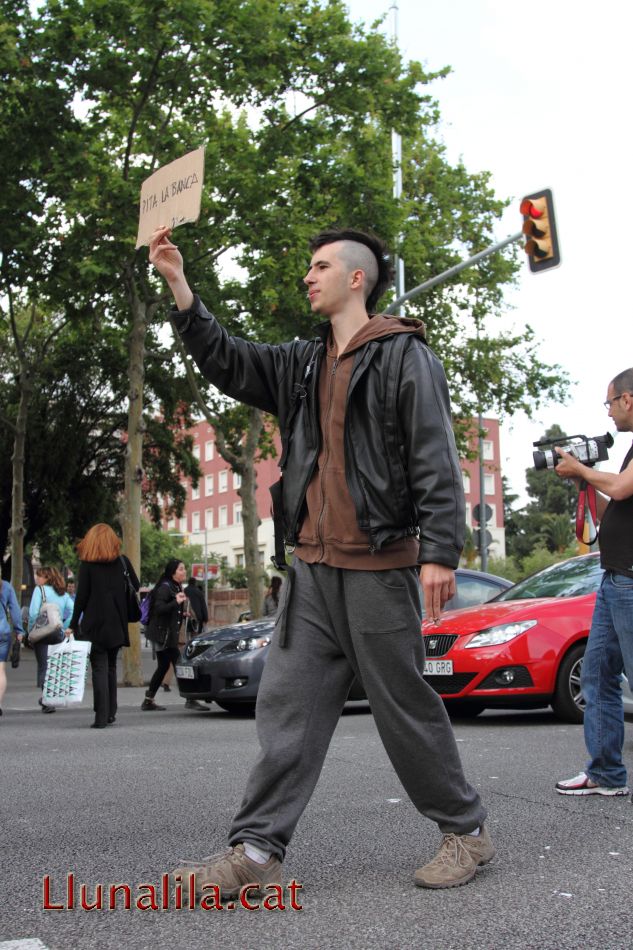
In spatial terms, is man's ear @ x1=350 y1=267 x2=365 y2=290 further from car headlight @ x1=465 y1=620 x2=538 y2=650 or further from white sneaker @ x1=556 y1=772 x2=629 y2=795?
car headlight @ x1=465 y1=620 x2=538 y2=650

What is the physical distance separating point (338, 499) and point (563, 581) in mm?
6619

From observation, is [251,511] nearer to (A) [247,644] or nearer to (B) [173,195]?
(A) [247,644]

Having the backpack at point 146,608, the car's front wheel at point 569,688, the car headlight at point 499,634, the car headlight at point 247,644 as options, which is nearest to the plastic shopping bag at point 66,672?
the car headlight at point 247,644

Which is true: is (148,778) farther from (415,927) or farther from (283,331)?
(283,331)

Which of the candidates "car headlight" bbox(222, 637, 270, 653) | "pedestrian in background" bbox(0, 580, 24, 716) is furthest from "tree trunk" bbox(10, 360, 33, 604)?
"car headlight" bbox(222, 637, 270, 653)

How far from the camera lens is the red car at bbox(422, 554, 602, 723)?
8797 mm

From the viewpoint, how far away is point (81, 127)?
1772 cm

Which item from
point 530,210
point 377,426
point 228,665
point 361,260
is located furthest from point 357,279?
point 530,210

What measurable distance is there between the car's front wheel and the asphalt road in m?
1.22

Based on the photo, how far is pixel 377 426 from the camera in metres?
3.47

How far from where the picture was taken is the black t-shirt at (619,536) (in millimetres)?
5117

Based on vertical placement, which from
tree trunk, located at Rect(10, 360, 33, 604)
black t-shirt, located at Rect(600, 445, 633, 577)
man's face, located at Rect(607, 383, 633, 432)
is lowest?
black t-shirt, located at Rect(600, 445, 633, 577)

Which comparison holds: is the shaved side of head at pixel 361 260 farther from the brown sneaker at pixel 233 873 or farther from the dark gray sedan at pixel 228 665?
the dark gray sedan at pixel 228 665

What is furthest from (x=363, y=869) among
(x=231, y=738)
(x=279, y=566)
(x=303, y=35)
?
(x=303, y=35)
